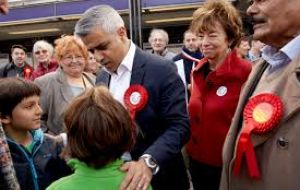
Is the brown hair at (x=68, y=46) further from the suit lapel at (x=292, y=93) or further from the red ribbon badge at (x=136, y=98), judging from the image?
the suit lapel at (x=292, y=93)

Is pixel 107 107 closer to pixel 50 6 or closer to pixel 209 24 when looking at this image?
pixel 209 24

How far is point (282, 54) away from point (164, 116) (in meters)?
0.76

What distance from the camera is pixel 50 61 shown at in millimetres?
5594

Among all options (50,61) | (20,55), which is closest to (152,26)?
(20,55)

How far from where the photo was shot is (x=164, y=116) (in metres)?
2.24

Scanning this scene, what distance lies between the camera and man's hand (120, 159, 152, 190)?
1.69 meters

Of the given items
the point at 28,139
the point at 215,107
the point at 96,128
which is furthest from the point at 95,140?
the point at 215,107

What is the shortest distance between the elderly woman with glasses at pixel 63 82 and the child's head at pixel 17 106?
0.94 metres

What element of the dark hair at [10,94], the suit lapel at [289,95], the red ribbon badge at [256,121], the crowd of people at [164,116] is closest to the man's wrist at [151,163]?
the crowd of people at [164,116]

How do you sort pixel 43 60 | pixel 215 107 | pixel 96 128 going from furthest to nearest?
pixel 43 60 → pixel 215 107 → pixel 96 128

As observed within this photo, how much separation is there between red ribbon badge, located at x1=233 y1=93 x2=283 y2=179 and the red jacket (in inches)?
36.8

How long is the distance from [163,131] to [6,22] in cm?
927

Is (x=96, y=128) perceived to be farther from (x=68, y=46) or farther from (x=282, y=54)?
(x=68, y=46)

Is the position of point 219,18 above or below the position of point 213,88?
above
